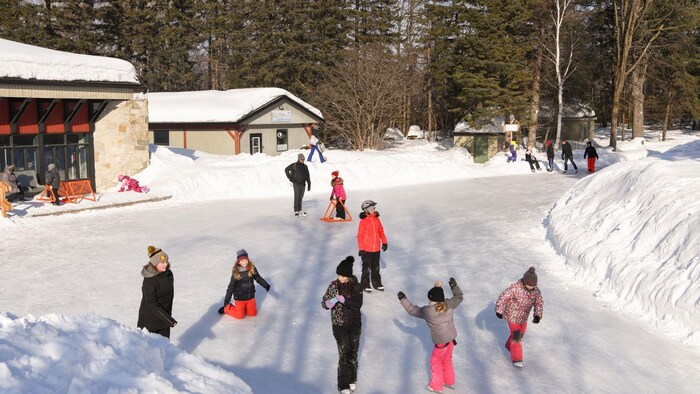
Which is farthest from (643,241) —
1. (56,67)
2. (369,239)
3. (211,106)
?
(211,106)

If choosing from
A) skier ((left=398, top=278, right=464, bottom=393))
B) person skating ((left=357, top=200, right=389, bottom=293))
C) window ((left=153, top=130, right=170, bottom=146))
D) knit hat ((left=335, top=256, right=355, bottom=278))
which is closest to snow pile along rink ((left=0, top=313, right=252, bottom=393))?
knit hat ((left=335, top=256, right=355, bottom=278))

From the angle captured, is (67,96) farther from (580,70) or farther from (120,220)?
(580,70)

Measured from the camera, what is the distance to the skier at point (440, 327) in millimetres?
5957

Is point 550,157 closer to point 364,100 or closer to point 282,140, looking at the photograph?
point 364,100

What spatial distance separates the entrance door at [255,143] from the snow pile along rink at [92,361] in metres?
27.7

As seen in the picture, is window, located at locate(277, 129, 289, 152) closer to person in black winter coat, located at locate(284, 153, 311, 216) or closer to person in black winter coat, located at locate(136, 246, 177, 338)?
person in black winter coat, located at locate(284, 153, 311, 216)

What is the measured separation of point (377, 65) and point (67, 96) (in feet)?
75.8

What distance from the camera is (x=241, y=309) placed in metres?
8.30

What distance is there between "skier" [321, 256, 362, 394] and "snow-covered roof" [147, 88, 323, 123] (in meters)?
25.9

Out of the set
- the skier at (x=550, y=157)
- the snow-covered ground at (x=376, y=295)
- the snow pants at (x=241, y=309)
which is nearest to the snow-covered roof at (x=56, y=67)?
the snow-covered ground at (x=376, y=295)

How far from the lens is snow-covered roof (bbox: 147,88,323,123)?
3160cm

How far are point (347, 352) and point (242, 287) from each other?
2.63m

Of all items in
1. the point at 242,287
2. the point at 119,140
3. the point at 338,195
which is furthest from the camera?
the point at 119,140

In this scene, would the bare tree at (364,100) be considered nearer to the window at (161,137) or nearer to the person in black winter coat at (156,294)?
the window at (161,137)
